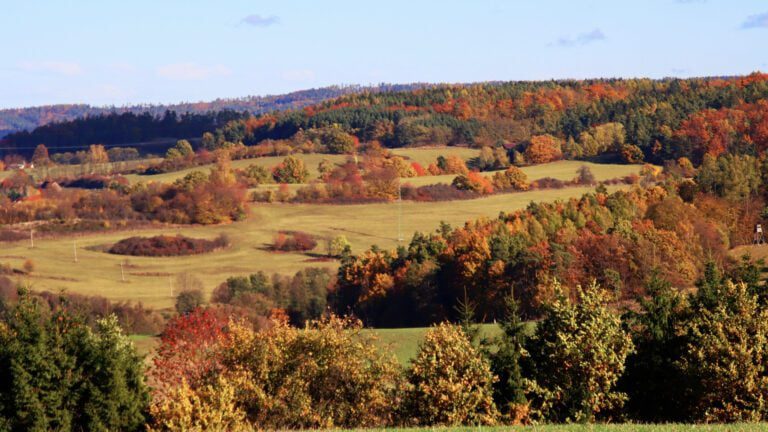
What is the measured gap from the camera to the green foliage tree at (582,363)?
28562mm

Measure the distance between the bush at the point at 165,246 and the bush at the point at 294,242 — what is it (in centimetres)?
642

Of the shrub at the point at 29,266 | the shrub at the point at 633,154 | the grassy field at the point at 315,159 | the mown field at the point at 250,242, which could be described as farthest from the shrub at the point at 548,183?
the shrub at the point at 29,266

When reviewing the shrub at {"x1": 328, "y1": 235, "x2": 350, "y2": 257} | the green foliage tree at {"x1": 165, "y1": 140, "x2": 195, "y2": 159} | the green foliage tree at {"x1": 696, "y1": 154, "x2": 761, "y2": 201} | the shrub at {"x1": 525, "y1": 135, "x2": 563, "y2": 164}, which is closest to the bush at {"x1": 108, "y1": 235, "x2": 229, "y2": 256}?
the shrub at {"x1": 328, "y1": 235, "x2": 350, "y2": 257}

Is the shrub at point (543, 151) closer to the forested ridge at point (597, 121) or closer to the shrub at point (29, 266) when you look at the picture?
the forested ridge at point (597, 121)

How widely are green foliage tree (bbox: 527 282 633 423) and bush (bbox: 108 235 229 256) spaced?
7848cm

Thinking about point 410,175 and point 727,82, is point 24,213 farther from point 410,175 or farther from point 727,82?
point 727,82

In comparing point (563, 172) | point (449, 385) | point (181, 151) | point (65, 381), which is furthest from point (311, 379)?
point (181, 151)

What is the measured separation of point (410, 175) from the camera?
5837 inches

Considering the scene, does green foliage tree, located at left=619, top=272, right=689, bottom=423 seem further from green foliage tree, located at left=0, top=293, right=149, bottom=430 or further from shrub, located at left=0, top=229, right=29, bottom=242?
shrub, located at left=0, top=229, right=29, bottom=242

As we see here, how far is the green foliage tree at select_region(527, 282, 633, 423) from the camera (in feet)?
93.7

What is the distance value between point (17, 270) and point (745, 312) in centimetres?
7343

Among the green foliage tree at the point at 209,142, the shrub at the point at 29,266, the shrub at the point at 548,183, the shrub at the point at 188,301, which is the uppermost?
the green foliage tree at the point at 209,142

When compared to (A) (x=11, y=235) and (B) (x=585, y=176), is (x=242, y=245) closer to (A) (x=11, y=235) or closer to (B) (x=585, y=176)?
(A) (x=11, y=235)

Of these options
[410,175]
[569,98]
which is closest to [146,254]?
[410,175]
